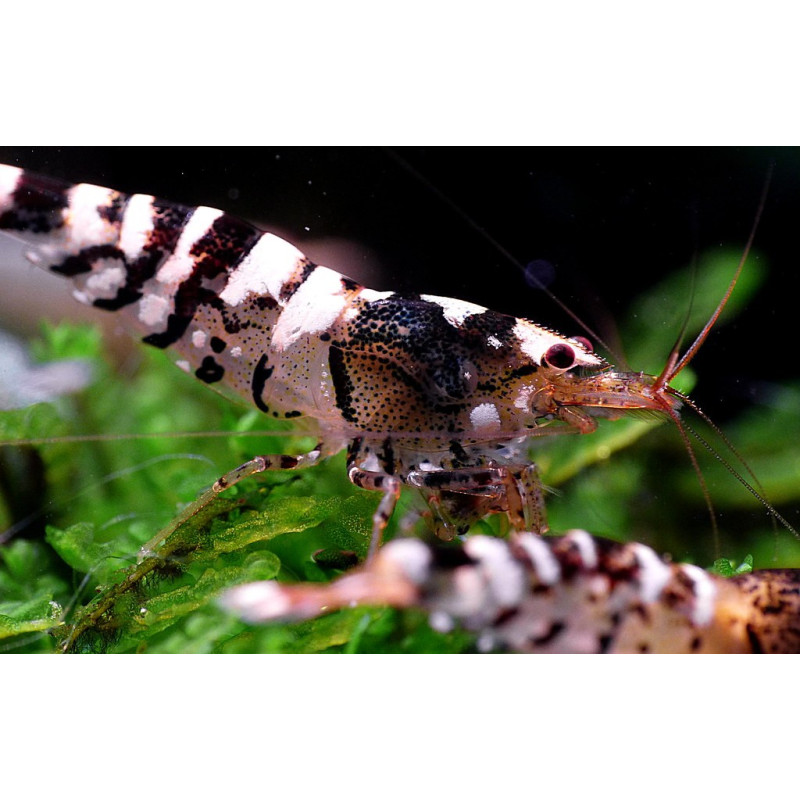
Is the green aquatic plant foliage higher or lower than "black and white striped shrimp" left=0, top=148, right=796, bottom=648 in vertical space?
lower

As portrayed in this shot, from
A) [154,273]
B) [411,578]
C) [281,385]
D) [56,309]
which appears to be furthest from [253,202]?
[411,578]

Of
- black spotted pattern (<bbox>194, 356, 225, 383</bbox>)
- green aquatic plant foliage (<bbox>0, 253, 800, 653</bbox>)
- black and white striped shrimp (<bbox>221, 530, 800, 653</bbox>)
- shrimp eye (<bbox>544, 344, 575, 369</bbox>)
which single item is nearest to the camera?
black and white striped shrimp (<bbox>221, 530, 800, 653</bbox>)

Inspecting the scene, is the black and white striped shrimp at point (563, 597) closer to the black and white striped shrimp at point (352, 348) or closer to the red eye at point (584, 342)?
the black and white striped shrimp at point (352, 348)

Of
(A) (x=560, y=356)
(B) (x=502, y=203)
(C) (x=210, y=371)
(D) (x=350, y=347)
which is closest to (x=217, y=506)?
(C) (x=210, y=371)

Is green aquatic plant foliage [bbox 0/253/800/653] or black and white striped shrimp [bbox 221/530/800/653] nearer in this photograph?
black and white striped shrimp [bbox 221/530/800/653]

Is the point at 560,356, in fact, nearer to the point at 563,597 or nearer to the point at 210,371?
the point at 563,597

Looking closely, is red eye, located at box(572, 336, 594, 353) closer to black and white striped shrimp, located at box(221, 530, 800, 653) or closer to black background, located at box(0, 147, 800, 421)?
black background, located at box(0, 147, 800, 421)

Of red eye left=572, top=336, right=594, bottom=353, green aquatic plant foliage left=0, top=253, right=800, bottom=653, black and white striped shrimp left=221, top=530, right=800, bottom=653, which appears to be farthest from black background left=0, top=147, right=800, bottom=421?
black and white striped shrimp left=221, top=530, right=800, bottom=653
